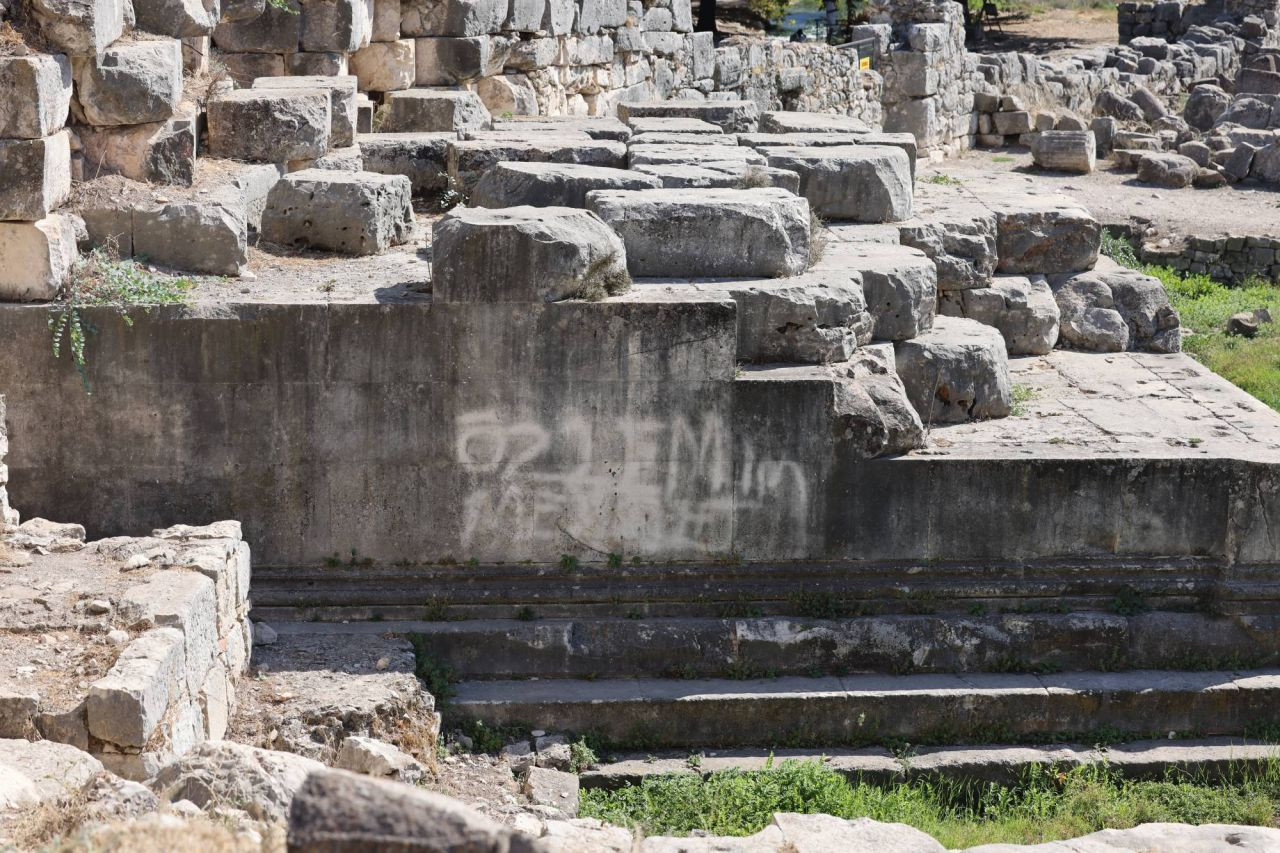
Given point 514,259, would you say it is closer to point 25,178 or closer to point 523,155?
point 25,178

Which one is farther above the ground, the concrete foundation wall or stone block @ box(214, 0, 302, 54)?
stone block @ box(214, 0, 302, 54)

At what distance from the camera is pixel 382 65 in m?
12.4

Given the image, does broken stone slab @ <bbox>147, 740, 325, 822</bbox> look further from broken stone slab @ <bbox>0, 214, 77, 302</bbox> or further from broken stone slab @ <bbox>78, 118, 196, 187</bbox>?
broken stone slab @ <bbox>78, 118, 196, 187</bbox>

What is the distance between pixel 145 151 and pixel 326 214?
96cm

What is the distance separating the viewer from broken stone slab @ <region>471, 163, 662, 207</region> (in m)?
8.68

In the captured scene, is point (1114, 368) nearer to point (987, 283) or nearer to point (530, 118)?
point (987, 283)

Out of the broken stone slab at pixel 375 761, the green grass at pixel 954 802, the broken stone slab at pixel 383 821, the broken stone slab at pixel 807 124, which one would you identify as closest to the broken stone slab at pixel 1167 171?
the broken stone slab at pixel 807 124

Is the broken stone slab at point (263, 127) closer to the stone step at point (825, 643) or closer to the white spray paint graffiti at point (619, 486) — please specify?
the white spray paint graffiti at point (619, 486)

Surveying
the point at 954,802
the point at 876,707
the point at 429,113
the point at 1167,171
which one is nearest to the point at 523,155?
the point at 429,113

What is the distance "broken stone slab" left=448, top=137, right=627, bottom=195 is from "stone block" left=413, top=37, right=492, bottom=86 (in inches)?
119

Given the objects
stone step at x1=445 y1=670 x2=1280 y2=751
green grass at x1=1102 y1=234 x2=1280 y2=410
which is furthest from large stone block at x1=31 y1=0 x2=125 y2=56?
green grass at x1=1102 y1=234 x2=1280 y2=410

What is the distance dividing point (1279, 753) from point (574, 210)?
4.19 meters

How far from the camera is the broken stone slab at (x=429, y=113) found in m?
11.5

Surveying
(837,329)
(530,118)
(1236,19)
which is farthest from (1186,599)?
(1236,19)
